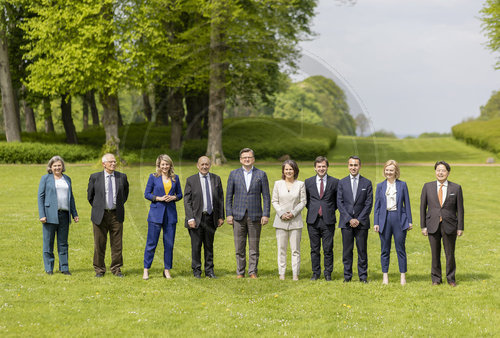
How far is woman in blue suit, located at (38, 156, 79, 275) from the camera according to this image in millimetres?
10016

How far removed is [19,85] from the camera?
3797 cm

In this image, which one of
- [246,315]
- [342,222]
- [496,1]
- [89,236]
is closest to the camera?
[246,315]

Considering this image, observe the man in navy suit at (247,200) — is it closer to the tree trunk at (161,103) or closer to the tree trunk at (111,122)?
the tree trunk at (111,122)

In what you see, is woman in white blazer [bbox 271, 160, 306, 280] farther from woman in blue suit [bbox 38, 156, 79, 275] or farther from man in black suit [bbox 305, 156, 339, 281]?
woman in blue suit [bbox 38, 156, 79, 275]

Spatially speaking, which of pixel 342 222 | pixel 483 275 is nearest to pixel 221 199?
pixel 342 222

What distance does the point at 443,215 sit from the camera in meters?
9.34

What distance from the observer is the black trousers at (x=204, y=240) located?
9930mm

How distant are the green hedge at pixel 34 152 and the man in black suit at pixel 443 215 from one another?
2707cm

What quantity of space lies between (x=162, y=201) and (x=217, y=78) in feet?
70.5

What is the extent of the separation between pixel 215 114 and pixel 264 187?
22500mm

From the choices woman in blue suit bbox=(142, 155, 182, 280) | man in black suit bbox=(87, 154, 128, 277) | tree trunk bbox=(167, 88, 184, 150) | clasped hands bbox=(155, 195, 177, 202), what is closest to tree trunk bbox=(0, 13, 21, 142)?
tree trunk bbox=(167, 88, 184, 150)

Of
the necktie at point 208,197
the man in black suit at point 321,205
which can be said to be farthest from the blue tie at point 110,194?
the man in black suit at point 321,205

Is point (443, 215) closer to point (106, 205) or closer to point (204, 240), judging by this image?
point (204, 240)

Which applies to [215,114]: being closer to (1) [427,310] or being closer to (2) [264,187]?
(2) [264,187]
